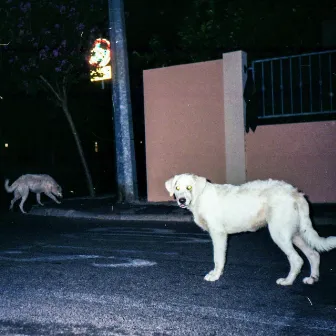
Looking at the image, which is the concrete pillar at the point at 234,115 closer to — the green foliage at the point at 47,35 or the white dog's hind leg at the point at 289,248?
the green foliage at the point at 47,35

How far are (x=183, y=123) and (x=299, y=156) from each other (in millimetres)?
3777

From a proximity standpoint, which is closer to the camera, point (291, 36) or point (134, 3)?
point (291, 36)

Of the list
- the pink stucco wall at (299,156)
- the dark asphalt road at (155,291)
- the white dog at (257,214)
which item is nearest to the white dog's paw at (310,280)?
the white dog at (257,214)

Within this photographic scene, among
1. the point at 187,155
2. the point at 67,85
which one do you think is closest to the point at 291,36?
the point at 187,155

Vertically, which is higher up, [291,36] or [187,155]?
[291,36]

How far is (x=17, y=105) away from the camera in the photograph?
971 inches

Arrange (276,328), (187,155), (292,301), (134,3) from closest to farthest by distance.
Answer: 1. (276,328)
2. (292,301)
3. (187,155)
4. (134,3)

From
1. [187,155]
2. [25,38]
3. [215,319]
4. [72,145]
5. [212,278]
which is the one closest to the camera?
[215,319]

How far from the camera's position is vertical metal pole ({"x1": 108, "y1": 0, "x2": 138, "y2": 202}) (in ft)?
50.2

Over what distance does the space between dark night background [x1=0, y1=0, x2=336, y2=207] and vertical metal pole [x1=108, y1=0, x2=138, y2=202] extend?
320 cm

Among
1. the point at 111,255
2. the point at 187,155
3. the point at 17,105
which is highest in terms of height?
the point at 17,105

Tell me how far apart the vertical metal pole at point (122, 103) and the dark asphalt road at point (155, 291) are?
19.6 ft

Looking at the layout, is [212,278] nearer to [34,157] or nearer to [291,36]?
[291,36]

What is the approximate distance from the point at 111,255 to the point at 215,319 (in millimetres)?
3536
